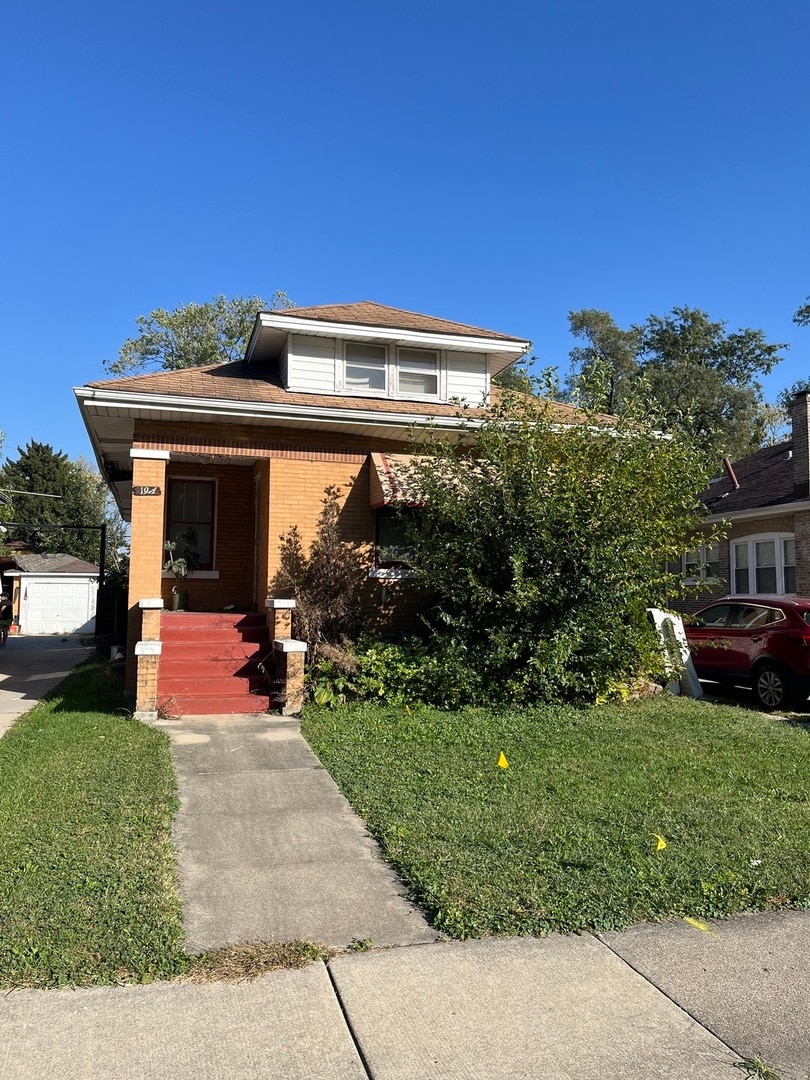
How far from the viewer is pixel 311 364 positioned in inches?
517

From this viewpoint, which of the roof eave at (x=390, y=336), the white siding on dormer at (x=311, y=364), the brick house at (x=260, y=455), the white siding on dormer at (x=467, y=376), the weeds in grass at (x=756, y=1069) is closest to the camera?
the weeds in grass at (x=756, y=1069)

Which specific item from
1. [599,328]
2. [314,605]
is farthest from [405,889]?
[599,328]

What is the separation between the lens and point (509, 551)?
32.5ft

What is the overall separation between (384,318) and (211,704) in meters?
7.61

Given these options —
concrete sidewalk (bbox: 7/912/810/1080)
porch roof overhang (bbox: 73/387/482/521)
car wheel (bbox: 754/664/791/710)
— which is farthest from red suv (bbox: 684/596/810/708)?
concrete sidewalk (bbox: 7/912/810/1080)

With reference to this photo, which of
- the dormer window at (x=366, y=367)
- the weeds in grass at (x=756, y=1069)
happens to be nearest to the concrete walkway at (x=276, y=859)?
the weeds in grass at (x=756, y=1069)

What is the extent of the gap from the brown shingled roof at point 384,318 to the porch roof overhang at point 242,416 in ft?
5.13

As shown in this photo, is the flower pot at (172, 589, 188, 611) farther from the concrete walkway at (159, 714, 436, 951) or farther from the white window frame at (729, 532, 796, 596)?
the white window frame at (729, 532, 796, 596)

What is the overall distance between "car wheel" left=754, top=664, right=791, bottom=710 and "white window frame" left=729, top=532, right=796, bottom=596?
7688 millimetres

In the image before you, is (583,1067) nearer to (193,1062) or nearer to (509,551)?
(193,1062)

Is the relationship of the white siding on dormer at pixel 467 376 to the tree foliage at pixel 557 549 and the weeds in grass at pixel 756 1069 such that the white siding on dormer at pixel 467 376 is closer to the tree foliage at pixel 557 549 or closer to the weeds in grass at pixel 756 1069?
the tree foliage at pixel 557 549

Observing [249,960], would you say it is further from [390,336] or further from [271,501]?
[390,336]

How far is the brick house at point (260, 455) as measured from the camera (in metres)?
10.7

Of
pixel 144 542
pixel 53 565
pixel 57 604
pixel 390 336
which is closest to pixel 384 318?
Answer: pixel 390 336
